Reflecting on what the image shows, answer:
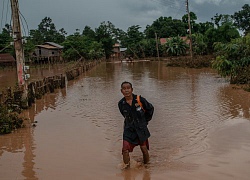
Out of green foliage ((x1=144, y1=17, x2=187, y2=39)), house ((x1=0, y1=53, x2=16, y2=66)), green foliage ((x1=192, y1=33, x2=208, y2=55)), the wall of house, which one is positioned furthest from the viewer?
green foliage ((x1=144, y1=17, x2=187, y2=39))

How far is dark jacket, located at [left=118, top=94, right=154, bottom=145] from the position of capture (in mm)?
4957

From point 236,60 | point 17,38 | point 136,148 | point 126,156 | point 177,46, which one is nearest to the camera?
point 126,156

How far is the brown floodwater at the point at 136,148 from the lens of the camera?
201 inches

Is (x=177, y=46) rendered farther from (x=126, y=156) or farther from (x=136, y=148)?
(x=126, y=156)

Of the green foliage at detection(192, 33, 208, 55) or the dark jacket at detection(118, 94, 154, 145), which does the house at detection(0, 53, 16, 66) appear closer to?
the green foliage at detection(192, 33, 208, 55)

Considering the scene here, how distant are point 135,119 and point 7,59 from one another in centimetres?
4370

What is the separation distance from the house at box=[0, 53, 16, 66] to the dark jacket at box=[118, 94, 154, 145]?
42.4m

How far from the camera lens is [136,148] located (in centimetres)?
636

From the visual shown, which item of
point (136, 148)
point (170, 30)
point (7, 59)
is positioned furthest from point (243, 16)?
point (136, 148)

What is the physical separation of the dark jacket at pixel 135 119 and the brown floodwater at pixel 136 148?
0.56 m

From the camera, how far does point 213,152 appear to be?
5922 millimetres

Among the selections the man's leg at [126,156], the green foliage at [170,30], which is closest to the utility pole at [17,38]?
the man's leg at [126,156]

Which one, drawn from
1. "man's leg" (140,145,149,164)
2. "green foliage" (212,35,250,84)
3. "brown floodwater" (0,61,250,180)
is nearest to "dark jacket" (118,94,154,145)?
"man's leg" (140,145,149,164)

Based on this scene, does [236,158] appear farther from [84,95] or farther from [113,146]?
[84,95]
